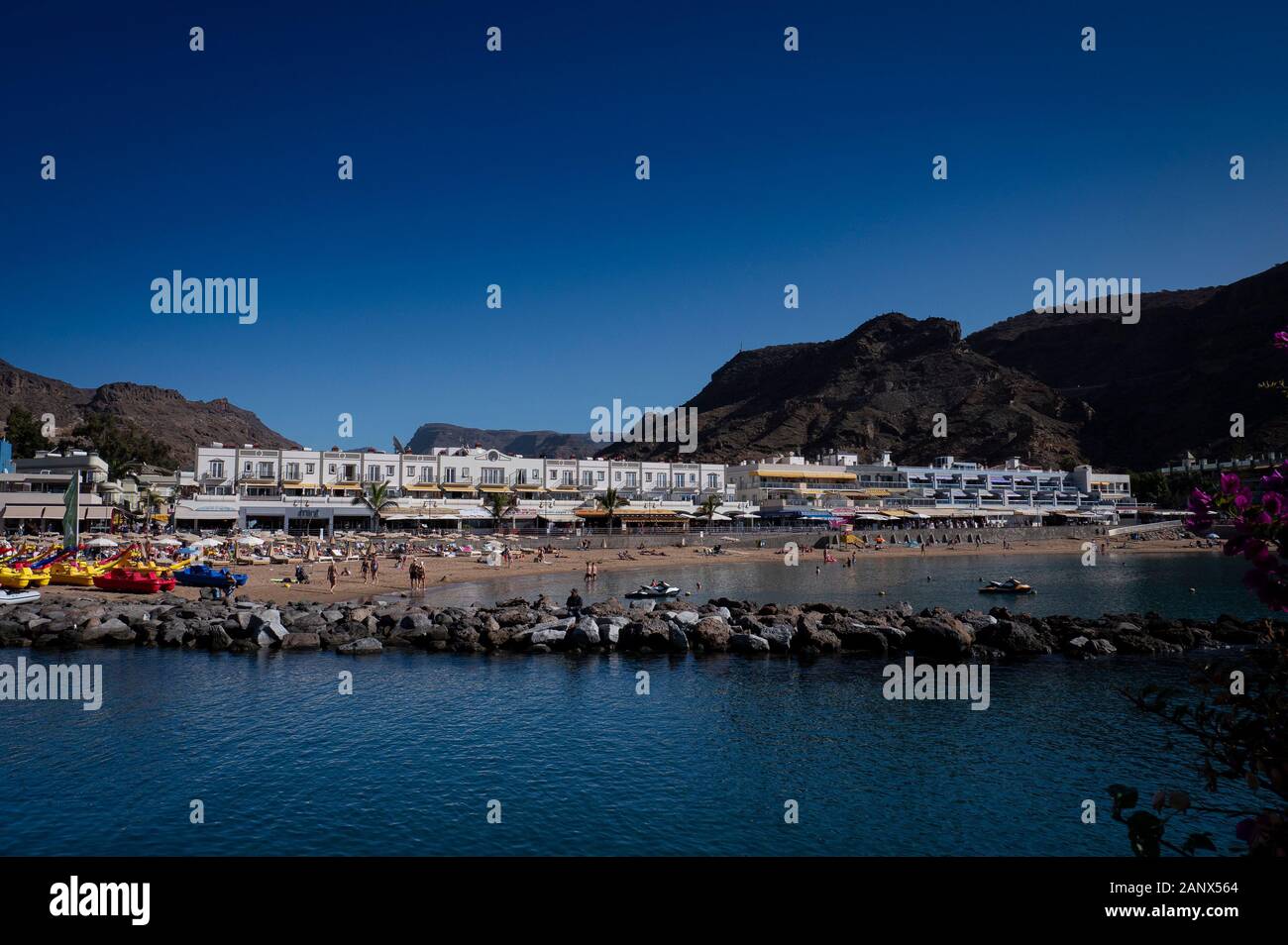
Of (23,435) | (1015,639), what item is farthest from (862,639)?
(23,435)

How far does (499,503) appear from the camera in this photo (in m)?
82.2

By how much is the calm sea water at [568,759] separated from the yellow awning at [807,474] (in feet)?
270

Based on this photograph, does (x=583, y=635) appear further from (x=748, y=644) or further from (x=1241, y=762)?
(x=1241, y=762)

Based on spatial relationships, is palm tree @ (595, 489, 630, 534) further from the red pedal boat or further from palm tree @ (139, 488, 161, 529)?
the red pedal boat

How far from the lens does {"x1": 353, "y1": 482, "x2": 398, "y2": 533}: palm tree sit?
250 ft

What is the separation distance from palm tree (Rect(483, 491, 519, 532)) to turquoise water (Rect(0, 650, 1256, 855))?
180 ft

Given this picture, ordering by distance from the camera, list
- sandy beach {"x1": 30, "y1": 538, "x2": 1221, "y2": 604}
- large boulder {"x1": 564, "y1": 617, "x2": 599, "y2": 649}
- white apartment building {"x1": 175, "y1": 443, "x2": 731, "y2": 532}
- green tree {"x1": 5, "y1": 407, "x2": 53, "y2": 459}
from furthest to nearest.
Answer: green tree {"x1": 5, "y1": 407, "x2": 53, "y2": 459}
white apartment building {"x1": 175, "y1": 443, "x2": 731, "y2": 532}
sandy beach {"x1": 30, "y1": 538, "x2": 1221, "y2": 604}
large boulder {"x1": 564, "y1": 617, "x2": 599, "y2": 649}

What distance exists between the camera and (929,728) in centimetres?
2062

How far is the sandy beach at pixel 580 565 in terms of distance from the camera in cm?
4247

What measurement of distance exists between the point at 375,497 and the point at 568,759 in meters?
62.8

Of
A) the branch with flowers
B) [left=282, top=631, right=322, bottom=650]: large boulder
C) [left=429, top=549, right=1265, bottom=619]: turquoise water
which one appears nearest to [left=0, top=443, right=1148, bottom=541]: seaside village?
[left=429, top=549, right=1265, bottom=619]: turquoise water

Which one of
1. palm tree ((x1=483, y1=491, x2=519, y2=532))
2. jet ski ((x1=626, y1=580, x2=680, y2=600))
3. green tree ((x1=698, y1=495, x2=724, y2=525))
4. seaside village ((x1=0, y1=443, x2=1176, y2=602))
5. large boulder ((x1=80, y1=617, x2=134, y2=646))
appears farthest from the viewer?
green tree ((x1=698, y1=495, x2=724, y2=525))
